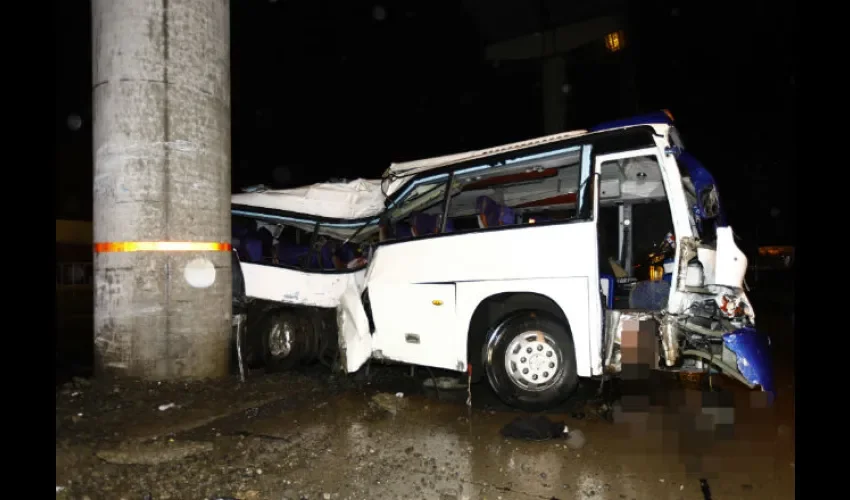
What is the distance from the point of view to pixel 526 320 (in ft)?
17.5

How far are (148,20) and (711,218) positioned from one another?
6110 mm

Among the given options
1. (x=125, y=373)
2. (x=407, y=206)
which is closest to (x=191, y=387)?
(x=125, y=373)

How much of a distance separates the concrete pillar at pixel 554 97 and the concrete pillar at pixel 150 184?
419 inches

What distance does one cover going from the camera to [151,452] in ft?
14.2

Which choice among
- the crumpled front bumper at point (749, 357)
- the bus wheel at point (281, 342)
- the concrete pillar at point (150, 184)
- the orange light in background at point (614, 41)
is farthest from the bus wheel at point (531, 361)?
the orange light in background at point (614, 41)

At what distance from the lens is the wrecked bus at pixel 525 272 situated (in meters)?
4.88

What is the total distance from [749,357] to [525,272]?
1.96m

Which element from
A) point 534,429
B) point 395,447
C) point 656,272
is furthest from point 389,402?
point 656,272

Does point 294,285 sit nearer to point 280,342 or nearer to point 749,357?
point 280,342

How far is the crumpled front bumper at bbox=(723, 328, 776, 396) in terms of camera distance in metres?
4.50

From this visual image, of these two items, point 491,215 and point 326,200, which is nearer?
point 491,215

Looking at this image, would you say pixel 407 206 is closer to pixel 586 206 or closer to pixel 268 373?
pixel 586 206

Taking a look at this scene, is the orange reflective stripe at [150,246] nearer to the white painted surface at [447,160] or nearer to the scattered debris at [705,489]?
the white painted surface at [447,160]

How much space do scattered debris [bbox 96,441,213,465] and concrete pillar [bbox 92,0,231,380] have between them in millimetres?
1685
